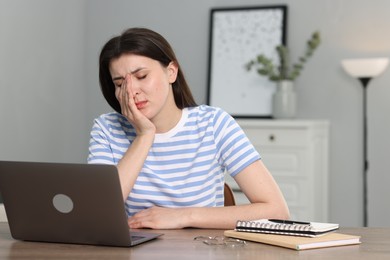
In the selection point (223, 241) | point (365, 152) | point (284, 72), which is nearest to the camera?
point (223, 241)

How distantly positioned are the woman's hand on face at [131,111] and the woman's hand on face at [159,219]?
0.32 meters

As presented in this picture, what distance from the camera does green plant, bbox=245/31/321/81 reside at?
5027 millimetres

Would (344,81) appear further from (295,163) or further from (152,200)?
(152,200)

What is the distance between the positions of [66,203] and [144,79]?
61 cm

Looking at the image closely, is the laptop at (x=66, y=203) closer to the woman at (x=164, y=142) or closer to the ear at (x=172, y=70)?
the woman at (x=164, y=142)

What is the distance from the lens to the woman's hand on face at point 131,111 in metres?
2.33

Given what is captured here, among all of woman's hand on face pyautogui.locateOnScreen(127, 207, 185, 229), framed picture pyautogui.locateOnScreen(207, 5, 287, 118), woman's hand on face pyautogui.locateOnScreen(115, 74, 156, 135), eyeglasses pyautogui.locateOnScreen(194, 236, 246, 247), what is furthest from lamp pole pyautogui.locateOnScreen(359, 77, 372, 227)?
eyeglasses pyautogui.locateOnScreen(194, 236, 246, 247)

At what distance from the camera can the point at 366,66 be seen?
475 cm

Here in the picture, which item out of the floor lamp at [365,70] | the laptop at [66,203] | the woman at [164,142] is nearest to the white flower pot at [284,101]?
the floor lamp at [365,70]

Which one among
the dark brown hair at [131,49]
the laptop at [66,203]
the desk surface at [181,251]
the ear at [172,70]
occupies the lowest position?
the desk surface at [181,251]

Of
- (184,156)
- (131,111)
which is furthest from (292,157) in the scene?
(131,111)

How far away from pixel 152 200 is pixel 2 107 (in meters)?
2.36

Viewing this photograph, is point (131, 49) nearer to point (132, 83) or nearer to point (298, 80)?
point (132, 83)

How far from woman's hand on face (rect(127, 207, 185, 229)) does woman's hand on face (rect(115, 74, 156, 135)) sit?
32cm
